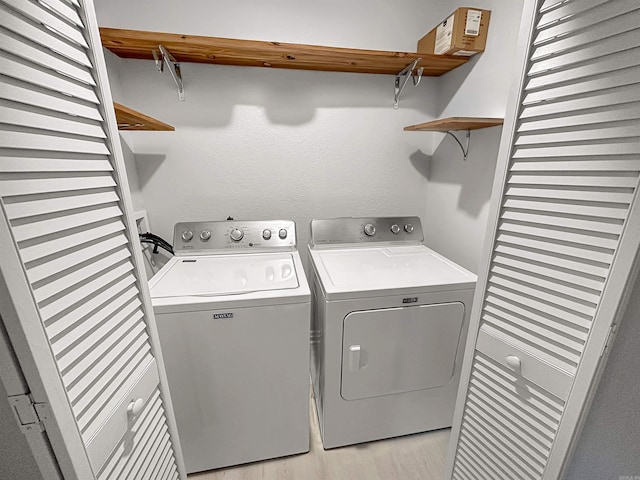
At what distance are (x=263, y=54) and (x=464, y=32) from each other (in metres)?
1.16

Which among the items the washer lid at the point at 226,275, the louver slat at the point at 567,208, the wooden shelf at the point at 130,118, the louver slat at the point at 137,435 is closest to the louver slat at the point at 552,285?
the louver slat at the point at 567,208

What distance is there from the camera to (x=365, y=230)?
1.98m

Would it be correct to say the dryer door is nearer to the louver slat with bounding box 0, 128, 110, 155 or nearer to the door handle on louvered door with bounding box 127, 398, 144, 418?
the door handle on louvered door with bounding box 127, 398, 144, 418

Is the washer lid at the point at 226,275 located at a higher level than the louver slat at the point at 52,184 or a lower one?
lower

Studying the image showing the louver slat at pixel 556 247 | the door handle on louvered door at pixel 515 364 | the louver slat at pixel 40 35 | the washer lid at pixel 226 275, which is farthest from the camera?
the washer lid at pixel 226 275

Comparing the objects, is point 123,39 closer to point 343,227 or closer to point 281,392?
point 343,227

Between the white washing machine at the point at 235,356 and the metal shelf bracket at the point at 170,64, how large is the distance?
45.1 inches

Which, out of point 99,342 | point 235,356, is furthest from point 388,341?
point 99,342

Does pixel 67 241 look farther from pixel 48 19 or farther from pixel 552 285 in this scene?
pixel 552 285

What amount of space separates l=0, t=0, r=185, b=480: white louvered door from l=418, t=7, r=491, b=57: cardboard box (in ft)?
5.60

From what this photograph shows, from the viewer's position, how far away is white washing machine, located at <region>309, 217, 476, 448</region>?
1.38 metres

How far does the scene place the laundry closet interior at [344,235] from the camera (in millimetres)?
806

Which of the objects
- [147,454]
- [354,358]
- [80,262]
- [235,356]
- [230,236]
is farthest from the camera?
[230,236]

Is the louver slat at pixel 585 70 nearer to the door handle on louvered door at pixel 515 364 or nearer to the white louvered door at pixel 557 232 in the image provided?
the white louvered door at pixel 557 232
